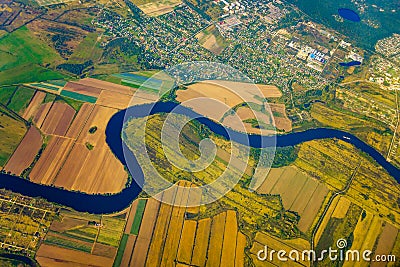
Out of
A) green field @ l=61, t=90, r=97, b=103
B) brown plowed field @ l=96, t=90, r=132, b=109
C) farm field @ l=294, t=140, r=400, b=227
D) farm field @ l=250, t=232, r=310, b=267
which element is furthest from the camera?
green field @ l=61, t=90, r=97, b=103

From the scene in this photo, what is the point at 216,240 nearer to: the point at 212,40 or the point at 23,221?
the point at 23,221

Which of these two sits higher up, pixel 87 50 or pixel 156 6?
pixel 156 6

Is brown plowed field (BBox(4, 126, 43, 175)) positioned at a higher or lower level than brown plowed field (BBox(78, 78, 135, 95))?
lower

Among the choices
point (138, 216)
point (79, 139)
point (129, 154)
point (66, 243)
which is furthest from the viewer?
point (79, 139)

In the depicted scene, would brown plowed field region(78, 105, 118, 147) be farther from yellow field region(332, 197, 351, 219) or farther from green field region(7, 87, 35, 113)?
yellow field region(332, 197, 351, 219)

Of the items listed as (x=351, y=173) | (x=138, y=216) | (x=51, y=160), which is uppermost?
(x=51, y=160)

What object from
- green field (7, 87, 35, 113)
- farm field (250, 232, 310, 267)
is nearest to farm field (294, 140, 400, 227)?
farm field (250, 232, 310, 267)

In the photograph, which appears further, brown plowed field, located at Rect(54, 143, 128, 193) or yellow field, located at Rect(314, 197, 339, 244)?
brown plowed field, located at Rect(54, 143, 128, 193)

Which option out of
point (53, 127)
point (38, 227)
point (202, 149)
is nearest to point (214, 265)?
point (202, 149)

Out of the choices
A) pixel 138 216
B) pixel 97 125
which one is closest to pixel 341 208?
pixel 138 216
